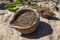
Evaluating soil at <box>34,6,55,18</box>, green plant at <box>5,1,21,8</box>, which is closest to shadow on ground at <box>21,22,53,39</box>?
soil at <box>34,6,55,18</box>

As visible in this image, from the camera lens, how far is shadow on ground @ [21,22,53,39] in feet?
14.6

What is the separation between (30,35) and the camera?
4.47 metres

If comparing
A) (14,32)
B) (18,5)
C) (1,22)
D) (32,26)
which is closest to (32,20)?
(32,26)

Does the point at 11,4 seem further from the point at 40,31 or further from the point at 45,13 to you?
the point at 40,31

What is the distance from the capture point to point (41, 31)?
4.61m

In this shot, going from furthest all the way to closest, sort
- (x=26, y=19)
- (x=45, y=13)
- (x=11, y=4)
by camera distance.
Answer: (x=11, y=4)
(x=45, y=13)
(x=26, y=19)

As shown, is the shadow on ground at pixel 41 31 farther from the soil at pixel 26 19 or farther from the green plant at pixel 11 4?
the green plant at pixel 11 4

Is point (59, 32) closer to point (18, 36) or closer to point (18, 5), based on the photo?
point (18, 36)

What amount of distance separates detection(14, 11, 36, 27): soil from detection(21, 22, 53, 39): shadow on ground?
25cm

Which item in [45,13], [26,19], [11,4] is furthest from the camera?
[11,4]

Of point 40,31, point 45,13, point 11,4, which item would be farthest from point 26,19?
point 11,4

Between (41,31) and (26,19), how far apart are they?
43 centimetres

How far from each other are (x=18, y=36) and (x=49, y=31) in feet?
2.28

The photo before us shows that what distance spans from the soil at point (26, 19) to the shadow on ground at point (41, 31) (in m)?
0.25
